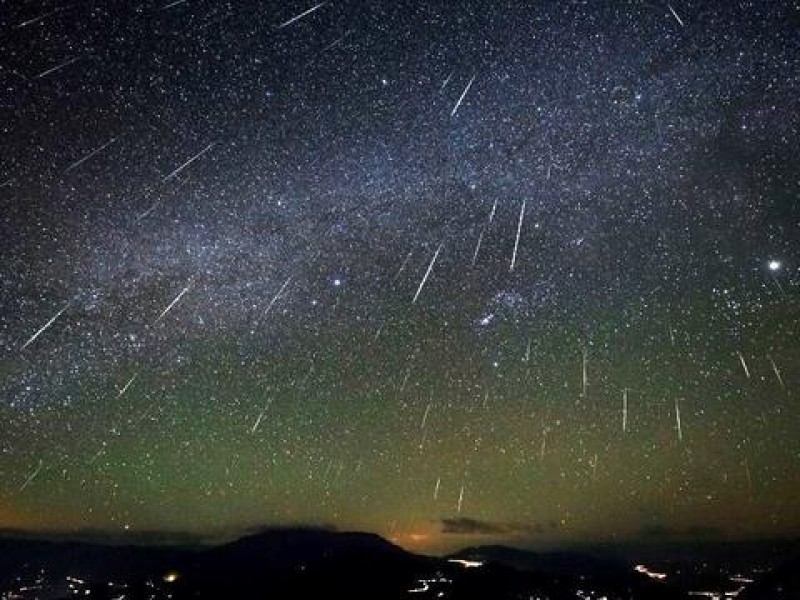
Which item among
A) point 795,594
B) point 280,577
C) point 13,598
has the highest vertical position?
point 795,594

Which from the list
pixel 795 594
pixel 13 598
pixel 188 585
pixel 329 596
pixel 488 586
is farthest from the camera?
pixel 13 598

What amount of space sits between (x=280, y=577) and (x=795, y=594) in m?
135

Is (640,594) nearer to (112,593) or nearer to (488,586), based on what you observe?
(488,586)

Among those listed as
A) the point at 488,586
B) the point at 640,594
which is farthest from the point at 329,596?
the point at 640,594

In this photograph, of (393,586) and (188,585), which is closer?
(393,586)

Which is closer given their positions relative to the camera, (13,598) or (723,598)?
(723,598)

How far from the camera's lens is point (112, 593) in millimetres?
169250

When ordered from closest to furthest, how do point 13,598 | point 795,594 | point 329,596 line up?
point 795,594 < point 329,596 < point 13,598

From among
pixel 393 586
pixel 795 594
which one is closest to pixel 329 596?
pixel 393 586

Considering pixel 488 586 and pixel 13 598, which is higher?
pixel 488 586

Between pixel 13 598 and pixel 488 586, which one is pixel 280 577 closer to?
pixel 488 586

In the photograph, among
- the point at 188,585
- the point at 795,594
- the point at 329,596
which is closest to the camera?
the point at 795,594

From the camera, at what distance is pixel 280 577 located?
189 m

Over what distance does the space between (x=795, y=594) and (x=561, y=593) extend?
62292 mm
